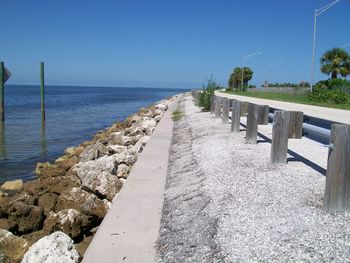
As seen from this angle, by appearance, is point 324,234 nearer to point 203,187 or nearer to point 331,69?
Answer: point 203,187

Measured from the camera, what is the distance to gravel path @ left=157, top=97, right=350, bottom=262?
12.3 feet

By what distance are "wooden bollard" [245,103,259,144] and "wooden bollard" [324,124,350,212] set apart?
4006 millimetres

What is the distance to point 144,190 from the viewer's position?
6254 mm

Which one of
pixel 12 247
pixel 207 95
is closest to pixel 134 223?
pixel 12 247

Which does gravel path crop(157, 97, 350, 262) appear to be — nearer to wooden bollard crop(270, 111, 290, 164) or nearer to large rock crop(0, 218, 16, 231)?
wooden bollard crop(270, 111, 290, 164)

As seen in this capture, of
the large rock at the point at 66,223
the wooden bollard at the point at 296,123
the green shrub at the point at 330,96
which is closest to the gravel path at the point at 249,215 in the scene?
the wooden bollard at the point at 296,123

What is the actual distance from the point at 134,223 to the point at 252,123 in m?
4.43

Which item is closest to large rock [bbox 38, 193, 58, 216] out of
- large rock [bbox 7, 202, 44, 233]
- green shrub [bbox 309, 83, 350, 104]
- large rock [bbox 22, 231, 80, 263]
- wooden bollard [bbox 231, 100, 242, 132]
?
large rock [bbox 7, 202, 44, 233]

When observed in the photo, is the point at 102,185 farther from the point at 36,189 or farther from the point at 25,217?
the point at 25,217

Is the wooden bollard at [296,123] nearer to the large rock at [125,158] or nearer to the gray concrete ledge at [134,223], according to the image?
the gray concrete ledge at [134,223]

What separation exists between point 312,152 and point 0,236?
18.3ft

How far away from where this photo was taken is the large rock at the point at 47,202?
260 inches

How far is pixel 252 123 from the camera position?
341 inches

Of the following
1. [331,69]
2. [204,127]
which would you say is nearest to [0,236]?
[204,127]
